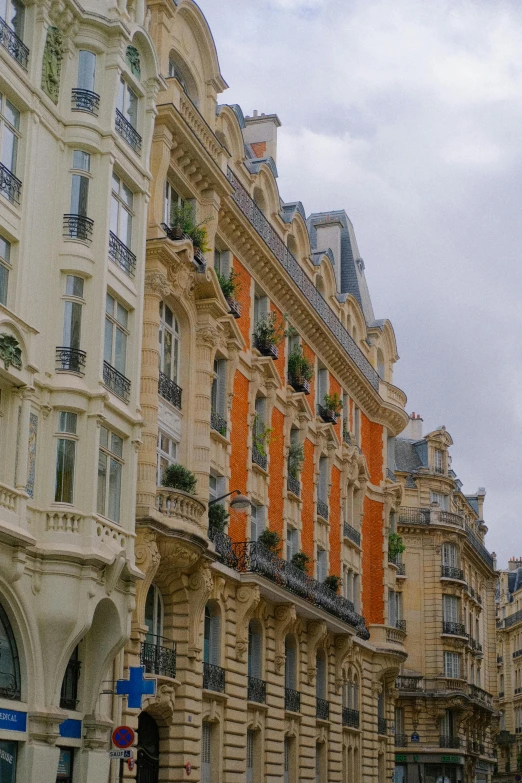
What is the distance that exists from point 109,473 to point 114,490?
50 cm

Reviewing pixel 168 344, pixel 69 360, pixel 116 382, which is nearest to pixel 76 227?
pixel 69 360

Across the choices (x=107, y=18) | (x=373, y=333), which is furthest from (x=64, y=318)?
(x=373, y=333)

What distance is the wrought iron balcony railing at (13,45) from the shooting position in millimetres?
23734

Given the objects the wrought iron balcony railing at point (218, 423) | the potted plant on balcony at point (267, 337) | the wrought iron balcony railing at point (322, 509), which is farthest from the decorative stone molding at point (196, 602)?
the wrought iron balcony railing at point (322, 509)

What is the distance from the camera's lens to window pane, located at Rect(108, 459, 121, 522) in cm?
2547

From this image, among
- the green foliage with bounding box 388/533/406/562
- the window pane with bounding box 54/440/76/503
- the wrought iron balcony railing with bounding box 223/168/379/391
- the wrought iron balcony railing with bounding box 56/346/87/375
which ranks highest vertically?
the wrought iron balcony railing with bounding box 223/168/379/391

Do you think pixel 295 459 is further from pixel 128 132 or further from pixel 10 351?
pixel 10 351

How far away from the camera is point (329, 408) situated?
150 ft

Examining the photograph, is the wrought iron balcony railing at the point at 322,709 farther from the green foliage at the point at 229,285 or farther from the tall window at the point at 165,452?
the green foliage at the point at 229,285

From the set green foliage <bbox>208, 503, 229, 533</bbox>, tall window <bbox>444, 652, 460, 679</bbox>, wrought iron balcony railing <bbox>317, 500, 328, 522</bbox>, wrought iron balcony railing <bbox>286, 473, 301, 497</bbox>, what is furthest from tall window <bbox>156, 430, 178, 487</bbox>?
tall window <bbox>444, 652, 460, 679</bbox>

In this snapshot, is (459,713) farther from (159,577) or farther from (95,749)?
(95,749)

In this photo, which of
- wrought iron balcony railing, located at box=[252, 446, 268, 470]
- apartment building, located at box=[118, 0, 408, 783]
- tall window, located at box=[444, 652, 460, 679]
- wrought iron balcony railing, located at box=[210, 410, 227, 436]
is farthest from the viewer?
tall window, located at box=[444, 652, 460, 679]

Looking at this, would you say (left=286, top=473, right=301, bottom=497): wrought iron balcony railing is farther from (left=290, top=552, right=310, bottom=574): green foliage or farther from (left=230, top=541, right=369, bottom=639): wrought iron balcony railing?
(left=230, top=541, right=369, bottom=639): wrought iron balcony railing

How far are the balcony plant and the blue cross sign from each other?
5.95 m
